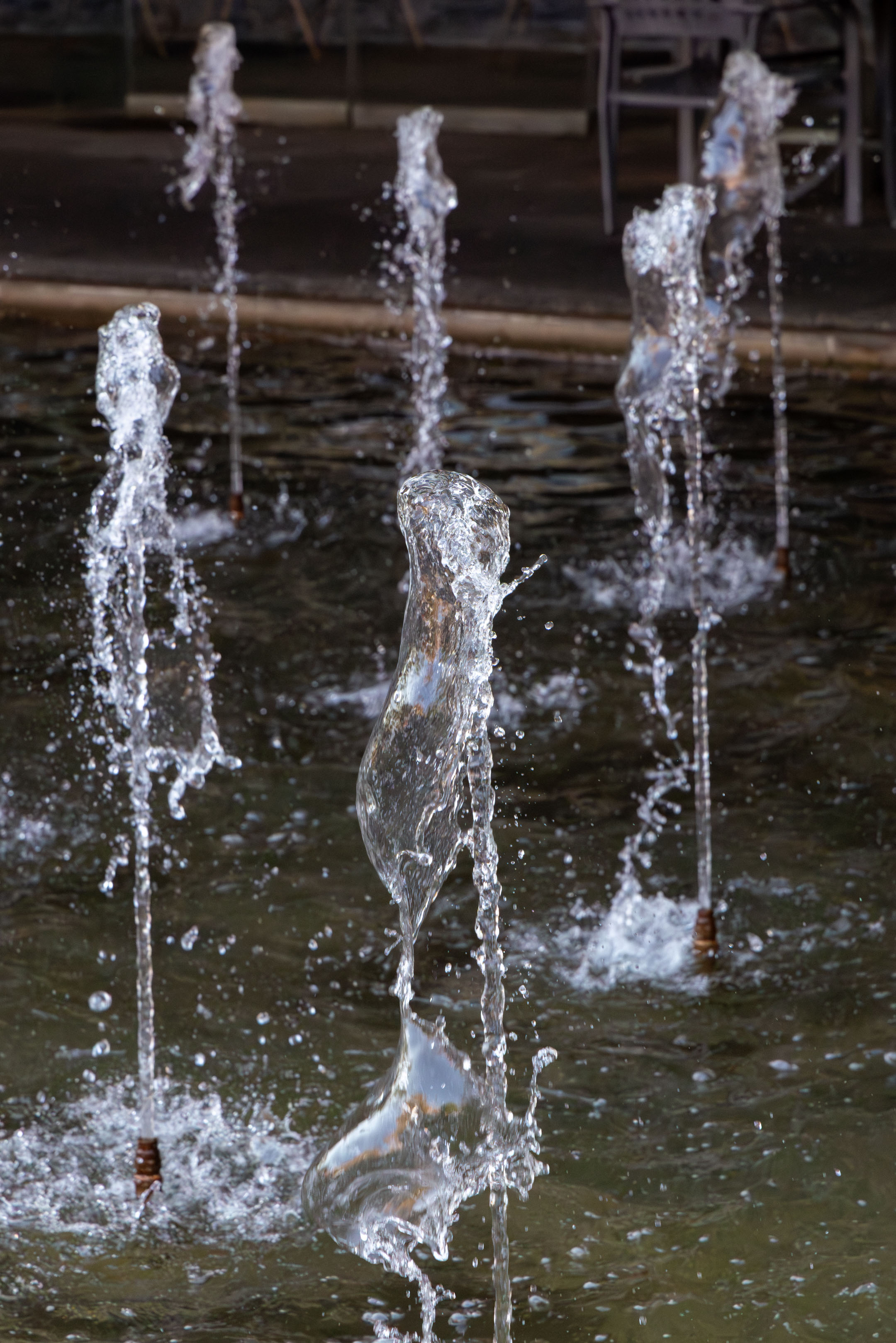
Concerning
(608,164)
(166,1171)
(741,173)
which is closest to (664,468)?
(741,173)

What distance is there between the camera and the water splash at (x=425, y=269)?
6422 millimetres

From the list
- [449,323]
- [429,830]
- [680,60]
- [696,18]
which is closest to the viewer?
[429,830]

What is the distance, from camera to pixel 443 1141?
2.38 m

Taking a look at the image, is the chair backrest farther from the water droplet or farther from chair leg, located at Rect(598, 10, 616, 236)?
the water droplet

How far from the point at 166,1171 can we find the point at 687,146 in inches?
270

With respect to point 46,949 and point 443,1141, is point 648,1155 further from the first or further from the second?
point 46,949

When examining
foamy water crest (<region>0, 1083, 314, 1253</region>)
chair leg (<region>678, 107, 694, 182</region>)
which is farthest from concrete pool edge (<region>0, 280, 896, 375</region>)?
foamy water crest (<region>0, 1083, 314, 1253</region>)

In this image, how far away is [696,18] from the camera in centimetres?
819

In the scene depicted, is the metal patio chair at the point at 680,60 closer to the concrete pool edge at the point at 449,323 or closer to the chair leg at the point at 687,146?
the chair leg at the point at 687,146

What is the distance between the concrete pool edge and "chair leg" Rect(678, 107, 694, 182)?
1.71m

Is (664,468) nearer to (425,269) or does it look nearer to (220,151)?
(425,269)

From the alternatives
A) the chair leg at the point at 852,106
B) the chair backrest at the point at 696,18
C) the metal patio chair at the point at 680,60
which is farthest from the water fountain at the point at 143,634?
the chair leg at the point at 852,106

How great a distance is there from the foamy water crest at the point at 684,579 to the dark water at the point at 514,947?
17 mm

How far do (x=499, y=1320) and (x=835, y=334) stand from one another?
5.21 metres
